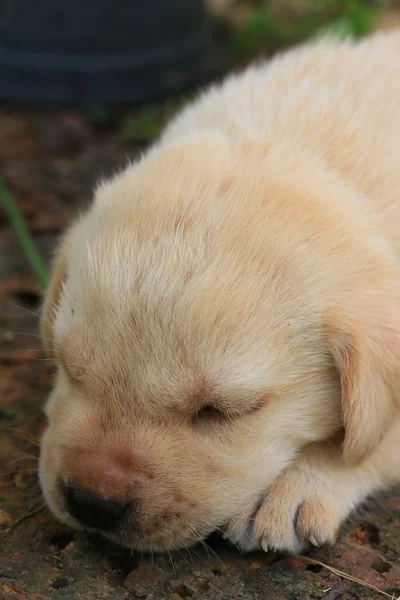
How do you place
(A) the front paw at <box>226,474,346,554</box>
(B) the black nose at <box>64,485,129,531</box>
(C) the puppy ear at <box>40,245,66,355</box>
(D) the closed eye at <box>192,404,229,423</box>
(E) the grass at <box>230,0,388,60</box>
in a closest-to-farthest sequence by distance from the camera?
(B) the black nose at <box>64,485,129,531</box>
(D) the closed eye at <box>192,404,229,423</box>
(A) the front paw at <box>226,474,346,554</box>
(C) the puppy ear at <box>40,245,66,355</box>
(E) the grass at <box>230,0,388,60</box>

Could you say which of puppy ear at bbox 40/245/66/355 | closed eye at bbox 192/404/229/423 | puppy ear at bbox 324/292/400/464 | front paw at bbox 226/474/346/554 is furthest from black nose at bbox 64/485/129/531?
puppy ear at bbox 324/292/400/464

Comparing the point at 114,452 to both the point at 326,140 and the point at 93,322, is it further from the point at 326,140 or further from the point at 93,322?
the point at 326,140

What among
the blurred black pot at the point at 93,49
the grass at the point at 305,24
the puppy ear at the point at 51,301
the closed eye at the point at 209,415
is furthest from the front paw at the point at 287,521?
the grass at the point at 305,24

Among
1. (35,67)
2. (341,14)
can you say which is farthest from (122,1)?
(341,14)

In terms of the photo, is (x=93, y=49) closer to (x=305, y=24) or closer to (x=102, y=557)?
(x=305, y=24)

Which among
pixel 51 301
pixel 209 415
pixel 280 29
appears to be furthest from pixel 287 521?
pixel 280 29

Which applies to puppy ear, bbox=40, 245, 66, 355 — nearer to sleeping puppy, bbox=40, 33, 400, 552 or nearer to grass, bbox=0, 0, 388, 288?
sleeping puppy, bbox=40, 33, 400, 552

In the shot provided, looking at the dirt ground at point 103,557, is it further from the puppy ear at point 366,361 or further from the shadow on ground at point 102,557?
the puppy ear at point 366,361
